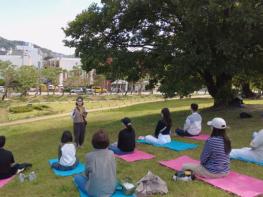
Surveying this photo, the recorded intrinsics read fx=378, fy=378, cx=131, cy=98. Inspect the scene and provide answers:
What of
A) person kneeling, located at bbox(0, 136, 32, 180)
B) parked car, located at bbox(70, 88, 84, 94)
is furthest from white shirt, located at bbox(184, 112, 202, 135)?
parked car, located at bbox(70, 88, 84, 94)

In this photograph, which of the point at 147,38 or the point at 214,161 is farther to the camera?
the point at 147,38

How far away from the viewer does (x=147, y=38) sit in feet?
65.4

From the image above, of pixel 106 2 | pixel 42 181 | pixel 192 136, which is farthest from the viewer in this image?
pixel 106 2

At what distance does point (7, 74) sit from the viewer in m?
48.4

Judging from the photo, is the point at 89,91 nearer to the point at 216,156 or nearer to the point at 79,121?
the point at 79,121

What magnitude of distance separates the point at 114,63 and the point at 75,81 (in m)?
49.8

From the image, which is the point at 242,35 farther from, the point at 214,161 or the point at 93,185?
the point at 93,185

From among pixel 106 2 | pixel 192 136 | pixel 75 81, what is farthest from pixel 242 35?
pixel 75 81

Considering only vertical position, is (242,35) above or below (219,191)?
above

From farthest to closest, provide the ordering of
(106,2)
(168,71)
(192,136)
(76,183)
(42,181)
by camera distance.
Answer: (106,2) → (168,71) → (192,136) → (42,181) → (76,183)

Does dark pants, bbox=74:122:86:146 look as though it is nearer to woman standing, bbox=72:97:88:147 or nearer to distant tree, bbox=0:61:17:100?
woman standing, bbox=72:97:88:147

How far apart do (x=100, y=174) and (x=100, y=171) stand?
50 mm

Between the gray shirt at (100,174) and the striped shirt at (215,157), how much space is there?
204 centimetres

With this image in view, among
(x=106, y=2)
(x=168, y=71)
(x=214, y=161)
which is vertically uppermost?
(x=106, y=2)
